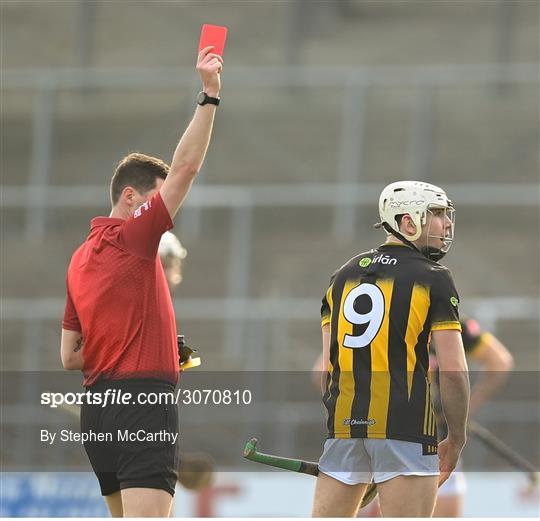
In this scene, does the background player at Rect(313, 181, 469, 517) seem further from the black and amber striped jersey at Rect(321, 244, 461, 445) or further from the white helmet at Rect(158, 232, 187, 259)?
the white helmet at Rect(158, 232, 187, 259)

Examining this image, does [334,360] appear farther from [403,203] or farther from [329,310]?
[403,203]

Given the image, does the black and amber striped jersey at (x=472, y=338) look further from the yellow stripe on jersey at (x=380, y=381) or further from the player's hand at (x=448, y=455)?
the yellow stripe on jersey at (x=380, y=381)

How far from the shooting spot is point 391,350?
5.36 metres

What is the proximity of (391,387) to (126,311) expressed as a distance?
103cm

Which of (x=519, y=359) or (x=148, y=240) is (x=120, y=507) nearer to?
(x=148, y=240)

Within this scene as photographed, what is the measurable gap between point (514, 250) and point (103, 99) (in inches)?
274

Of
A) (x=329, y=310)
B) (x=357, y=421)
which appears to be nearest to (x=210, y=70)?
(x=329, y=310)

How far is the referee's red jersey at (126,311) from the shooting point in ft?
17.9

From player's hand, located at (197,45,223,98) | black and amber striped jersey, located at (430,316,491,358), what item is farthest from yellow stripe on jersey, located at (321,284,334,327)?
black and amber striped jersey, located at (430,316,491,358)

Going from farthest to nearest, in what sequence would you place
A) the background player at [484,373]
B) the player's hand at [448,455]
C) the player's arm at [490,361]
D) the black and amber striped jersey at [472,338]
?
the player's arm at [490,361], the black and amber striped jersey at [472,338], the background player at [484,373], the player's hand at [448,455]

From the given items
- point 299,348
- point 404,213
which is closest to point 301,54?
point 299,348

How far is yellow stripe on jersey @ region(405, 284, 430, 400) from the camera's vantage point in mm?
5352

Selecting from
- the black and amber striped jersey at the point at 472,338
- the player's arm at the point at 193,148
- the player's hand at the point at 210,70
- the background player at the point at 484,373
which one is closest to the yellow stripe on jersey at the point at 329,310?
the player's arm at the point at 193,148

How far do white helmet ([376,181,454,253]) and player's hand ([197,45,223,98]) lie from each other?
0.82 m
